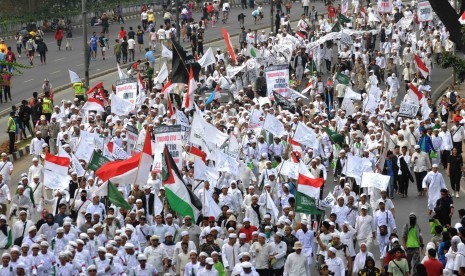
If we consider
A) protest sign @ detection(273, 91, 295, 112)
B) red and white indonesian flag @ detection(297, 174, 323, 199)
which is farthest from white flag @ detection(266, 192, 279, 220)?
protest sign @ detection(273, 91, 295, 112)

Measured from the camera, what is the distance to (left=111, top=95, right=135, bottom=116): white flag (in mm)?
33844

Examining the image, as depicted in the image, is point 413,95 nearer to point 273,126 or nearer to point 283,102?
point 283,102

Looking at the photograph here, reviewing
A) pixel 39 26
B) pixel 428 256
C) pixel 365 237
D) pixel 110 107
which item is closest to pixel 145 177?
pixel 365 237

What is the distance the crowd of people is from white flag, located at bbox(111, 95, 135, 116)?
0.21 metres

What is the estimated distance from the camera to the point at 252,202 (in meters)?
24.8

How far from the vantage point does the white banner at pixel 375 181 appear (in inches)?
1032

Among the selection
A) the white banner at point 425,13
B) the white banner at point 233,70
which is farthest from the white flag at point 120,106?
the white banner at point 425,13

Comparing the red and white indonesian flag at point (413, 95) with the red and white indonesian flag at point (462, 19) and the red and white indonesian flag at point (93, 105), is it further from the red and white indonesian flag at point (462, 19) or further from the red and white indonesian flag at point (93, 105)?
the red and white indonesian flag at point (93, 105)

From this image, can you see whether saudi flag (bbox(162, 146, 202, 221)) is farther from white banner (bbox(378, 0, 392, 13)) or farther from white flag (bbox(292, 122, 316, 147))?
white banner (bbox(378, 0, 392, 13))

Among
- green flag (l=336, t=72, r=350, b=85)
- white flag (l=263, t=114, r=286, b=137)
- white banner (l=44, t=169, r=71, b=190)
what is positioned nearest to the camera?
white banner (l=44, t=169, r=71, b=190)

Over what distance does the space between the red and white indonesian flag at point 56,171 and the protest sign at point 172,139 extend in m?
1.76

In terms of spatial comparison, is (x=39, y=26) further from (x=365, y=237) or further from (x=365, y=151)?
(x=365, y=237)

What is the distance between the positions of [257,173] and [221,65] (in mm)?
14393

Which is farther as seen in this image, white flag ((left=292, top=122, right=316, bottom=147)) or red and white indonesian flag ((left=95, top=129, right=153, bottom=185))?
white flag ((left=292, top=122, right=316, bottom=147))
